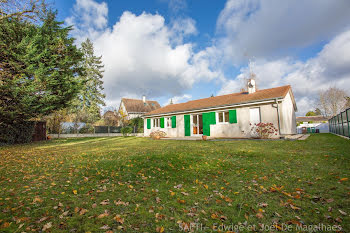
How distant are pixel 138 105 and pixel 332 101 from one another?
133 ft

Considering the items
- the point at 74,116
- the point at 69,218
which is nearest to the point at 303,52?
the point at 69,218

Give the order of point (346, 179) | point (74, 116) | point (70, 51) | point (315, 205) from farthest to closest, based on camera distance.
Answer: point (74, 116), point (70, 51), point (346, 179), point (315, 205)

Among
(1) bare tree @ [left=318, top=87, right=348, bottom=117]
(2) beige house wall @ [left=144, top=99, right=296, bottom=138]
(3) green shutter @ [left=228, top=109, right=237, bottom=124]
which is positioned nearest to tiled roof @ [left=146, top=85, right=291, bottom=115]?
(2) beige house wall @ [left=144, top=99, right=296, bottom=138]

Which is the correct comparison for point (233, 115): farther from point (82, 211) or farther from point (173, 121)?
point (82, 211)

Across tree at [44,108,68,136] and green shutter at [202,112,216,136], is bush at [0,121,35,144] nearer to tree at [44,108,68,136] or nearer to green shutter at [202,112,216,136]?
tree at [44,108,68,136]

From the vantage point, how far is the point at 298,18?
37.2 feet

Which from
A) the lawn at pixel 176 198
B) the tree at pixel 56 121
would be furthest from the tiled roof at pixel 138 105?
the lawn at pixel 176 198

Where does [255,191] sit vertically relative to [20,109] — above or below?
below

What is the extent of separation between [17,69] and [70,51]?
4124mm

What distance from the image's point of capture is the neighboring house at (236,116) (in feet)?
40.8

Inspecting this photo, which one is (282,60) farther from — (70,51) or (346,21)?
(70,51)

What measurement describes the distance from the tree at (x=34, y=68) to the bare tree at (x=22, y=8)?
2.22 meters

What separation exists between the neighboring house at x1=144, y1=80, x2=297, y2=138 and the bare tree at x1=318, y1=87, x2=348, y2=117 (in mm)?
25051

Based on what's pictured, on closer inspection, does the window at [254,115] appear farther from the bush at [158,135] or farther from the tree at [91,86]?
the tree at [91,86]
